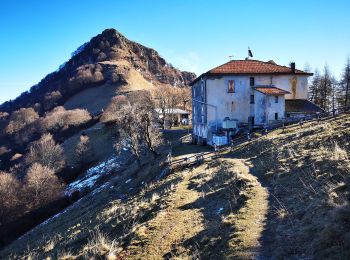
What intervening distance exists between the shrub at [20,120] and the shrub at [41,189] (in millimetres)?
79594

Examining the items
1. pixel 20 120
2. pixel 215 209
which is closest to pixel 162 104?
pixel 215 209

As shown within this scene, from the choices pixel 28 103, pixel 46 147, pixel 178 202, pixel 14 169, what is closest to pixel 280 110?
pixel 178 202

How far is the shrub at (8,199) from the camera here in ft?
148

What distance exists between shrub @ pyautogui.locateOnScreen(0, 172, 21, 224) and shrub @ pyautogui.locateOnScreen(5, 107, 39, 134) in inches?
3016

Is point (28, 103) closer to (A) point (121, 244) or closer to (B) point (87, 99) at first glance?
(B) point (87, 99)

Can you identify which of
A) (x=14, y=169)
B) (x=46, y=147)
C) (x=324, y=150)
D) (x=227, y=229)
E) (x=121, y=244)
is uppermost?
(x=324, y=150)

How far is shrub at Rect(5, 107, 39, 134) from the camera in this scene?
124 metres

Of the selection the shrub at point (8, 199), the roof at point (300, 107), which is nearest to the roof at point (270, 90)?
the roof at point (300, 107)

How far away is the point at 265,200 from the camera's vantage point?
1344 cm

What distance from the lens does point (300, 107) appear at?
44.2 metres

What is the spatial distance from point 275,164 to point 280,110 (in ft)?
79.4

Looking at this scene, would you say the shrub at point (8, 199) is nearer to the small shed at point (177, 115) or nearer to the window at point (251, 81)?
the window at point (251, 81)

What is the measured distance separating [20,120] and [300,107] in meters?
113

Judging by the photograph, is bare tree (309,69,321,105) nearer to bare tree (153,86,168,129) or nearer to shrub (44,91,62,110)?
bare tree (153,86,168,129)
